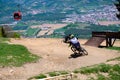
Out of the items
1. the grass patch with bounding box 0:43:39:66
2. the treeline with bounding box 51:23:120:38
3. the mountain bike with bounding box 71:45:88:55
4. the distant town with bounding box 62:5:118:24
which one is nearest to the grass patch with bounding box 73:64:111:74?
the grass patch with bounding box 0:43:39:66

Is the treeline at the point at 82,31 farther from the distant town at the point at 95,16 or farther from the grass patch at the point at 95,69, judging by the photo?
the grass patch at the point at 95,69

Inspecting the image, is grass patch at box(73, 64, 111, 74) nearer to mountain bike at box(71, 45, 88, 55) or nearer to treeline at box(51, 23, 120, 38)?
mountain bike at box(71, 45, 88, 55)

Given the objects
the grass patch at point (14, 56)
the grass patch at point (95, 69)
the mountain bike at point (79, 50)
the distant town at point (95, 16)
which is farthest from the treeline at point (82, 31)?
the grass patch at point (95, 69)

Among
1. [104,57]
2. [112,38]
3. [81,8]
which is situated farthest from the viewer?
[81,8]

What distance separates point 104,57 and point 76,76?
677cm

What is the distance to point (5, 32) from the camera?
37125mm

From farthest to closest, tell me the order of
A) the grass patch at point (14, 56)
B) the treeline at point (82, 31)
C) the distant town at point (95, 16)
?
the distant town at point (95, 16) < the treeline at point (82, 31) < the grass patch at point (14, 56)

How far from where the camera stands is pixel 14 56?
74.5ft

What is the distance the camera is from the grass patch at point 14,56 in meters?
21.3

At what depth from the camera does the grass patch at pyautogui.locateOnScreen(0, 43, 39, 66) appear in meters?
21.3

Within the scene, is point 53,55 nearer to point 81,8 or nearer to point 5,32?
point 5,32

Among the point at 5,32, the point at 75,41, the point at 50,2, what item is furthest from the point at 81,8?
the point at 75,41

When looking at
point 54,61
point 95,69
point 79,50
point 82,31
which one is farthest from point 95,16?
point 95,69

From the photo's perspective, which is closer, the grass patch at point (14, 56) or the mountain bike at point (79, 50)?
the grass patch at point (14, 56)
